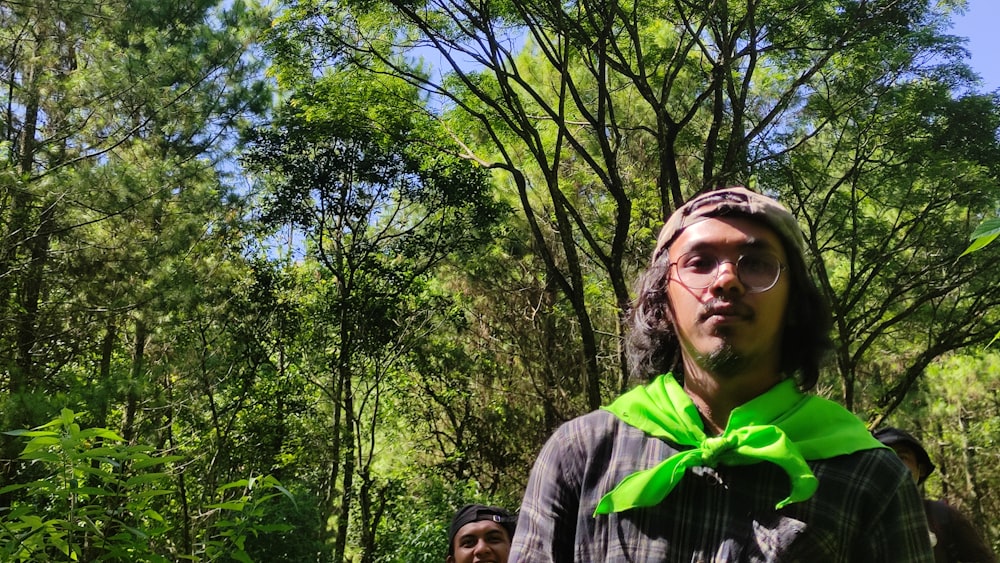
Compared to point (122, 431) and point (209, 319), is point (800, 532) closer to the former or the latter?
point (122, 431)

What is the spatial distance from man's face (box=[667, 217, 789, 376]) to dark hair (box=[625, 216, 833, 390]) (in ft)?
0.14

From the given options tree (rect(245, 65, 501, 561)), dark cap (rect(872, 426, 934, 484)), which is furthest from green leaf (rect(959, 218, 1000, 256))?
tree (rect(245, 65, 501, 561))

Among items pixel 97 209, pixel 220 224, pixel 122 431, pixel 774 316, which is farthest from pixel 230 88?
pixel 774 316

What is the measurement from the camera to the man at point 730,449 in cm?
104

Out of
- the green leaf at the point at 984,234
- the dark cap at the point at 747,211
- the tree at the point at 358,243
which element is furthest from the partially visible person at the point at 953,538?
the tree at the point at 358,243

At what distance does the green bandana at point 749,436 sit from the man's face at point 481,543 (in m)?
2.37

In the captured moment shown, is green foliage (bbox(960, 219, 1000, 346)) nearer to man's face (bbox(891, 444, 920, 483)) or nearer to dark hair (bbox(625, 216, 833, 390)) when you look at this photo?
dark hair (bbox(625, 216, 833, 390))

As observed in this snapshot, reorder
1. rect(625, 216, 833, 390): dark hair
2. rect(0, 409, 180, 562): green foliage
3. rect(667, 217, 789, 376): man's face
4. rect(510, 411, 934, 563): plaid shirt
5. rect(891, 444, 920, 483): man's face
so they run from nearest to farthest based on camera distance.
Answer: rect(510, 411, 934, 563): plaid shirt < rect(667, 217, 789, 376): man's face < rect(625, 216, 833, 390): dark hair < rect(0, 409, 180, 562): green foliage < rect(891, 444, 920, 483): man's face

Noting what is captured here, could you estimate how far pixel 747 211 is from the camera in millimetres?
1226

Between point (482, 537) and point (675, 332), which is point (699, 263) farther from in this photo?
point (482, 537)

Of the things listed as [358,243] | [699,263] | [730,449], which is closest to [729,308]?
[699,263]

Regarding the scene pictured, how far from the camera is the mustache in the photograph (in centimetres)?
115

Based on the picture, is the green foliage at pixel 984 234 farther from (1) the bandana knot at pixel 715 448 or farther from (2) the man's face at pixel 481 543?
(2) the man's face at pixel 481 543

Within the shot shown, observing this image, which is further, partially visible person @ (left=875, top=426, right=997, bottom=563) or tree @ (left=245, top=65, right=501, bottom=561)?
tree @ (left=245, top=65, right=501, bottom=561)
